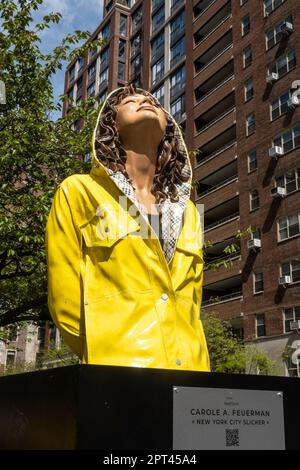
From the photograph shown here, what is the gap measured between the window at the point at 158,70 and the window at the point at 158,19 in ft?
12.4

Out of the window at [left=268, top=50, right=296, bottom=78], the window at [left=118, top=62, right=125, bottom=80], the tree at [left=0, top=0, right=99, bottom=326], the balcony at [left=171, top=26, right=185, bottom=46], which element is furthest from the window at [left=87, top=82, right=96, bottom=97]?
the tree at [left=0, top=0, right=99, bottom=326]

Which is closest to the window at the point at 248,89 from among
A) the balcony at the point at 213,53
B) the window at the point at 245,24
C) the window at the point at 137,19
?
the window at the point at 245,24

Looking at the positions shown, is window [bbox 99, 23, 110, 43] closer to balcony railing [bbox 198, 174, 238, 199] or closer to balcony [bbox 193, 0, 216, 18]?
balcony [bbox 193, 0, 216, 18]

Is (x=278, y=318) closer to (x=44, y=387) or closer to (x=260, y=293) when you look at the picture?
(x=260, y=293)

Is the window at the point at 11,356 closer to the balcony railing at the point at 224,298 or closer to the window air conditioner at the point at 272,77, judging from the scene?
the balcony railing at the point at 224,298

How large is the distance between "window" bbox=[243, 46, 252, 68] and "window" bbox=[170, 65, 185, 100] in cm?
867

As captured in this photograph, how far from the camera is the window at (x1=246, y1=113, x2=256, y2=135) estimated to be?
3698 centimetres

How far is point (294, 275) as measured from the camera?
3138cm

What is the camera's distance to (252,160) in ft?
120

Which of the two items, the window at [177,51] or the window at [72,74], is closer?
the window at [177,51]

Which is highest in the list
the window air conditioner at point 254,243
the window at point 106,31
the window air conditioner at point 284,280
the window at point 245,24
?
the window at point 106,31

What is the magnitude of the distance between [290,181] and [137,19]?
114 ft

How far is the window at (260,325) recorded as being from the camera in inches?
1300

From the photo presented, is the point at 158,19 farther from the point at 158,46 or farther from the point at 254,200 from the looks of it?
the point at 254,200
